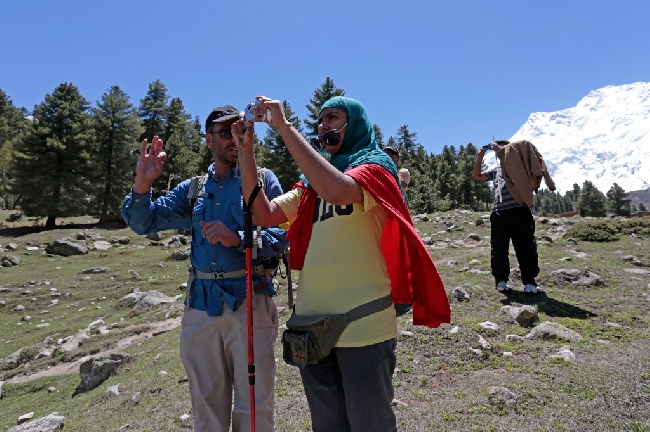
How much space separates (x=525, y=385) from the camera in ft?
12.8

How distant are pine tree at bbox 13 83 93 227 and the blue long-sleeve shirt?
37017 mm

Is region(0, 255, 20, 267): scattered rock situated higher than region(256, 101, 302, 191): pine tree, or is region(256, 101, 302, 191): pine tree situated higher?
region(256, 101, 302, 191): pine tree

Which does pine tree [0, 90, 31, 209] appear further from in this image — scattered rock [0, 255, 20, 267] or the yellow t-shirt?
the yellow t-shirt

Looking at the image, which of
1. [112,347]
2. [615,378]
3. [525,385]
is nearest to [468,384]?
[525,385]

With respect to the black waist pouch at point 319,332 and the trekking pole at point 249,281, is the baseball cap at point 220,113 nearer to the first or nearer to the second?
the trekking pole at point 249,281

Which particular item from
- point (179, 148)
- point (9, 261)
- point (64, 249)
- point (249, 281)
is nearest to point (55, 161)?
point (179, 148)

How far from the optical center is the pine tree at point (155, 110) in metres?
53.3

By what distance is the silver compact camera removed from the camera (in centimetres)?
202

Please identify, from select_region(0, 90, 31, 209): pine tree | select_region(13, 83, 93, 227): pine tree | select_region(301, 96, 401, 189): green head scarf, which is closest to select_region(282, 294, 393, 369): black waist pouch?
select_region(301, 96, 401, 189): green head scarf

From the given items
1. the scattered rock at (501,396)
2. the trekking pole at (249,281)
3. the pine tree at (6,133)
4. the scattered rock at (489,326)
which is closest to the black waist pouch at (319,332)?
the trekking pole at (249,281)

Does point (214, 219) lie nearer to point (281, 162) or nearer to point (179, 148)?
point (281, 162)

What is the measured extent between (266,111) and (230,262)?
1.27 metres

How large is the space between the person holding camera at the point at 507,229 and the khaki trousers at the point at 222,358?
17.2ft

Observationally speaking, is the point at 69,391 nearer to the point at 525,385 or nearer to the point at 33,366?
the point at 33,366
